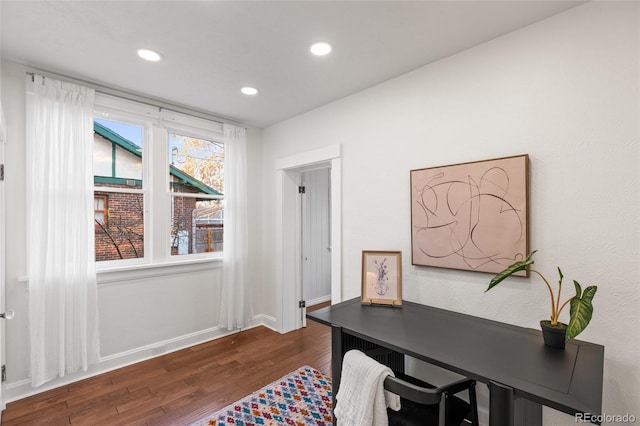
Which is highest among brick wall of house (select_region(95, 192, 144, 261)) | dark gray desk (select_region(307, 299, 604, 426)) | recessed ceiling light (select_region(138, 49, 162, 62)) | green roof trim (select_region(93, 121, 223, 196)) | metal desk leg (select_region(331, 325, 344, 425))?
recessed ceiling light (select_region(138, 49, 162, 62))

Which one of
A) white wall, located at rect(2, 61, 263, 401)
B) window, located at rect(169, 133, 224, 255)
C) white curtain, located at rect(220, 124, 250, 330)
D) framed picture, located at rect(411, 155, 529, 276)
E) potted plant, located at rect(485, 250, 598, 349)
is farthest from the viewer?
white curtain, located at rect(220, 124, 250, 330)

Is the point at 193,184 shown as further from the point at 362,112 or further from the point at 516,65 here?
the point at 516,65

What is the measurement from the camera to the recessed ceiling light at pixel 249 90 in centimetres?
264

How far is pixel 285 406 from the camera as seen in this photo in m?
2.21

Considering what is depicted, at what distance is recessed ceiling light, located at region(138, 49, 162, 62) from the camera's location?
6.65 feet

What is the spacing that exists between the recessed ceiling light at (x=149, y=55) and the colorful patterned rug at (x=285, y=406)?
101 inches

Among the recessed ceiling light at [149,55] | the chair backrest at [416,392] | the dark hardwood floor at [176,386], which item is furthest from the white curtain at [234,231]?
the chair backrest at [416,392]

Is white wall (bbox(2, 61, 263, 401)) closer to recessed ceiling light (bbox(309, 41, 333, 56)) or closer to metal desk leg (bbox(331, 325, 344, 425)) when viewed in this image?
recessed ceiling light (bbox(309, 41, 333, 56))

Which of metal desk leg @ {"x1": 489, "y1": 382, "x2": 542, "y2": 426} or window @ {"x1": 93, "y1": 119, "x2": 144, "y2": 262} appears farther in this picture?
window @ {"x1": 93, "y1": 119, "x2": 144, "y2": 262}

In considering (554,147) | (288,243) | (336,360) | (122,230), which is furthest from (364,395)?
(122,230)

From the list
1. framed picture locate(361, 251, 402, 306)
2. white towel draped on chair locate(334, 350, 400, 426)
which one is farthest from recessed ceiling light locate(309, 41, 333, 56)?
white towel draped on chair locate(334, 350, 400, 426)

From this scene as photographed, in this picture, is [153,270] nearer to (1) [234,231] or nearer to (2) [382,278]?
(1) [234,231]

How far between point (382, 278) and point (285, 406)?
3.93ft

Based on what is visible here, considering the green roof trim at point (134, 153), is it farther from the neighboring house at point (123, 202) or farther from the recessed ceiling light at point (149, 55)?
the recessed ceiling light at point (149, 55)
